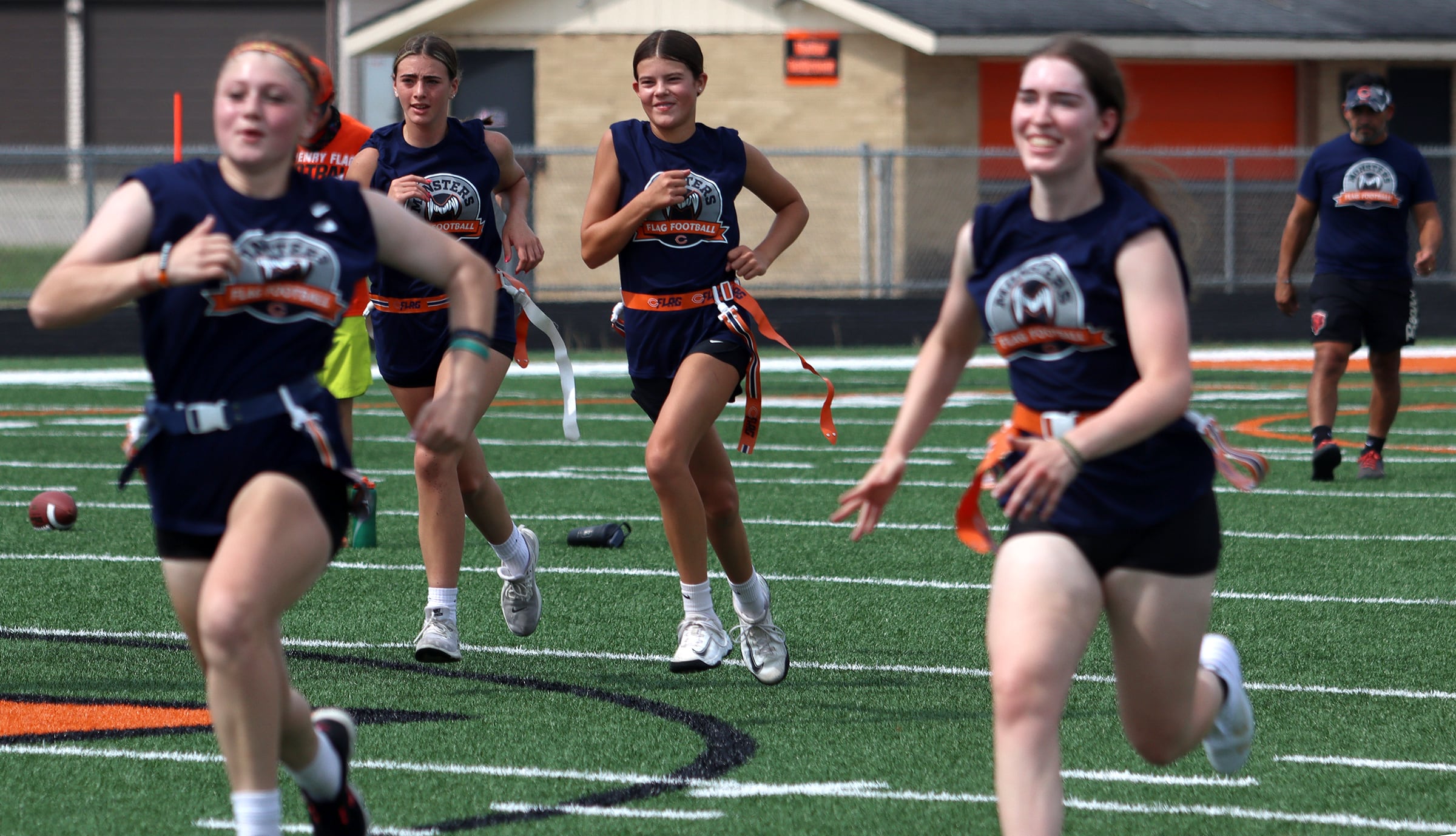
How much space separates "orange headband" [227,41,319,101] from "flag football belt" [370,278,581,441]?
2836 mm

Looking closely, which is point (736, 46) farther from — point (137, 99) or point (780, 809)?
point (780, 809)

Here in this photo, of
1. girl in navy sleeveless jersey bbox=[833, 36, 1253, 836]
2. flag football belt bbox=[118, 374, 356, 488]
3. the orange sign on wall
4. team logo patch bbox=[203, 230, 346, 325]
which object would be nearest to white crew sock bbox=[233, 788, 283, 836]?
flag football belt bbox=[118, 374, 356, 488]

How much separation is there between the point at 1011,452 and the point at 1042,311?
1.07 ft

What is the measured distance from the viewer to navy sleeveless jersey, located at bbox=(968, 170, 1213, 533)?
434 centimetres

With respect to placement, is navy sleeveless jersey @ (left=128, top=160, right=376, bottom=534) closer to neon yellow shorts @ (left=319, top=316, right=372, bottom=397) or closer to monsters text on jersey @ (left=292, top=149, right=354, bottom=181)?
monsters text on jersey @ (left=292, top=149, right=354, bottom=181)

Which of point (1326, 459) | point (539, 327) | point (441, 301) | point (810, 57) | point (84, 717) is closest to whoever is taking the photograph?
point (84, 717)

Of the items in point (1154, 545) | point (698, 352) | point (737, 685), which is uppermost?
point (698, 352)

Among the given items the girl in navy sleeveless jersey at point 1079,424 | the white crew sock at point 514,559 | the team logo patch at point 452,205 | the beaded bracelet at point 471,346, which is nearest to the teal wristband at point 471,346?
the beaded bracelet at point 471,346

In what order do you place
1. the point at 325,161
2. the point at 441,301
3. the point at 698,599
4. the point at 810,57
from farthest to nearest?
the point at 810,57
the point at 325,161
the point at 441,301
the point at 698,599

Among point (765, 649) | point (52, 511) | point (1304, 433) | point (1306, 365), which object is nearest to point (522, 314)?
point (765, 649)

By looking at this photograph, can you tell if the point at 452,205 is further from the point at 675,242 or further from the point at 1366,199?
the point at 1366,199

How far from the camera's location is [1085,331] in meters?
4.38

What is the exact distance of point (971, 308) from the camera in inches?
181

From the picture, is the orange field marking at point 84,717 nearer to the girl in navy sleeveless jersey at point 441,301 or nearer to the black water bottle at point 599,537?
the girl in navy sleeveless jersey at point 441,301
